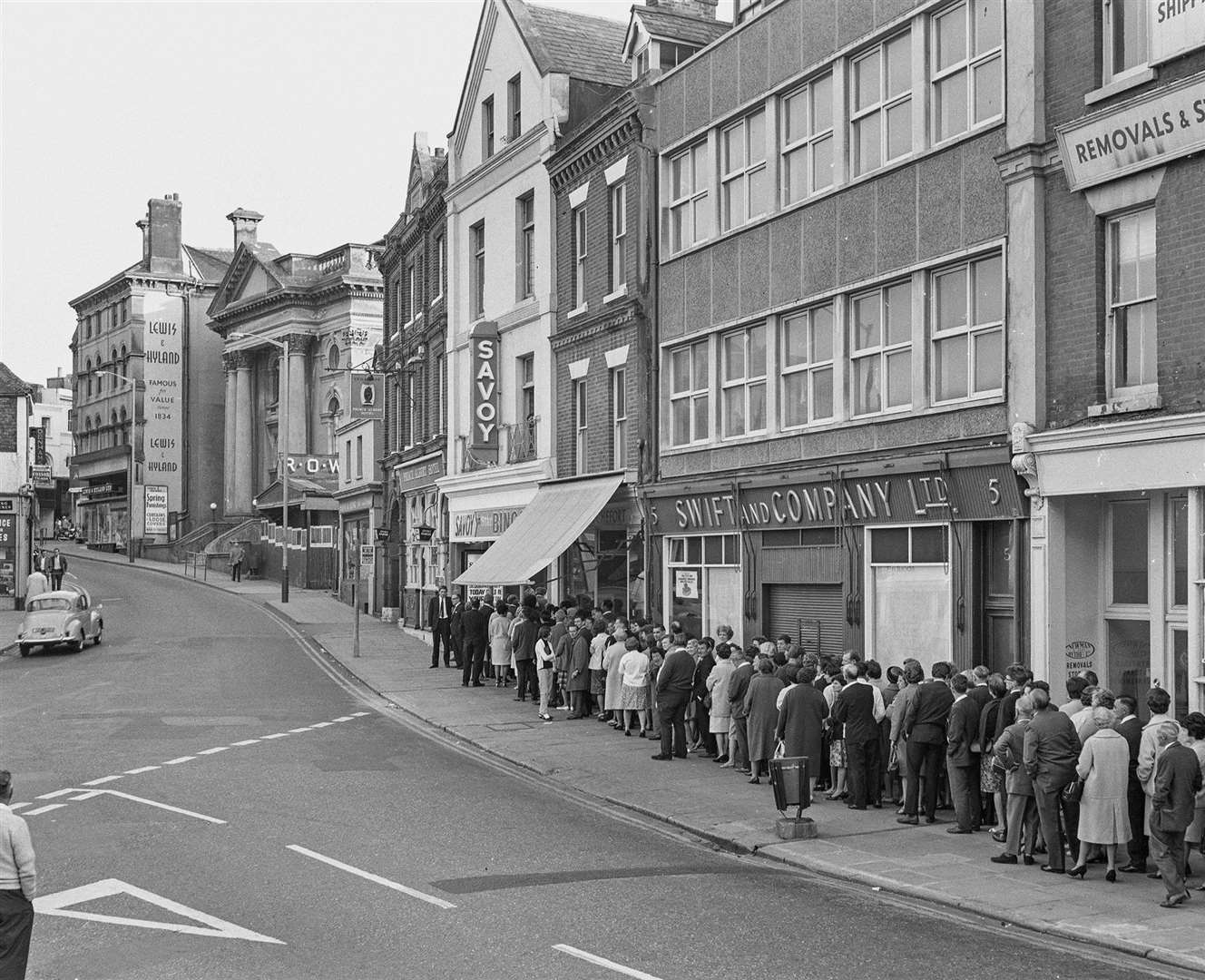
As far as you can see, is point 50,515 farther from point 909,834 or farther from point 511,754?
point 909,834

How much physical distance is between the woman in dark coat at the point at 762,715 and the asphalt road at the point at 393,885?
96.7 inches

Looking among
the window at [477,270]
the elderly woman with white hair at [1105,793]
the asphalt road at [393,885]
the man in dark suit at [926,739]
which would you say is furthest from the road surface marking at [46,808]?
the window at [477,270]

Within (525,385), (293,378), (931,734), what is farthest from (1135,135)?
(293,378)

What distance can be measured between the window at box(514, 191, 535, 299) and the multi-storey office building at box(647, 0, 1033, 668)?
24.0ft

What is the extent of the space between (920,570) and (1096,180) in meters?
5.83

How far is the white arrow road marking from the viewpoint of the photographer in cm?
1033

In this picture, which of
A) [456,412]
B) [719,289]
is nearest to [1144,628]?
[719,289]

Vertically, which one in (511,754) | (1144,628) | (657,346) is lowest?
(511,754)

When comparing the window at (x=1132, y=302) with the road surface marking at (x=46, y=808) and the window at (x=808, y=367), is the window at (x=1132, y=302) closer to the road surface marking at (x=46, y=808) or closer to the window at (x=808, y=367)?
the window at (x=808, y=367)

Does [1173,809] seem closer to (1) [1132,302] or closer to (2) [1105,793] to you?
(2) [1105,793]

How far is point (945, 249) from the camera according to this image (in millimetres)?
19125

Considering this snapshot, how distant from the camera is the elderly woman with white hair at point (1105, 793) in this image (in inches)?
492

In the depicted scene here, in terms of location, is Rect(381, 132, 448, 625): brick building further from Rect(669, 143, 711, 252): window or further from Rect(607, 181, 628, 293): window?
Rect(669, 143, 711, 252): window

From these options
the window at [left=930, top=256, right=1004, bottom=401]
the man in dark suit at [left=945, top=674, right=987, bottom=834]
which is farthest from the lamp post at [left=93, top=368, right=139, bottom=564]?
the man in dark suit at [left=945, top=674, right=987, bottom=834]
